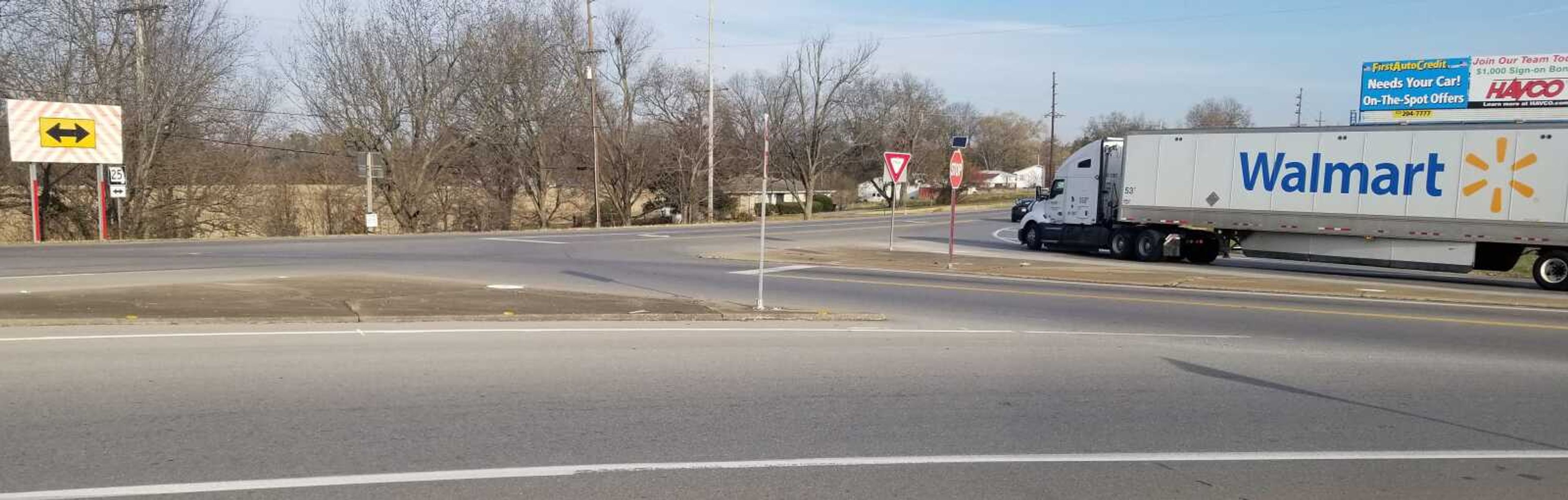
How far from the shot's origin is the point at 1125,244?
29.6 m

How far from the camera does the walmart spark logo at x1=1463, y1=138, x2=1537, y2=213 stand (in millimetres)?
21625

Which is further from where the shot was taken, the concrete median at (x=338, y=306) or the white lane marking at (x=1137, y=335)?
the white lane marking at (x=1137, y=335)

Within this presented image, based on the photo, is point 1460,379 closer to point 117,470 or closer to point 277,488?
point 277,488

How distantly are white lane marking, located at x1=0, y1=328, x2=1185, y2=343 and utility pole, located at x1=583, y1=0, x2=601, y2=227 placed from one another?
35.1 m

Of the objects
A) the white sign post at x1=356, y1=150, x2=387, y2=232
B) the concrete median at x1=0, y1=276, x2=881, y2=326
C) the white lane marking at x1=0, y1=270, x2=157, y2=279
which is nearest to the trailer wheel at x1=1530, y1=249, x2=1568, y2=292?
the concrete median at x1=0, y1=276, x2=881, y2=326

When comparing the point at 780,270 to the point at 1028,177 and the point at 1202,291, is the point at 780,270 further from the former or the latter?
the point at 1028,177

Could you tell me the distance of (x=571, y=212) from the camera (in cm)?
5862

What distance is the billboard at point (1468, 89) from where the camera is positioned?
34.1 metres

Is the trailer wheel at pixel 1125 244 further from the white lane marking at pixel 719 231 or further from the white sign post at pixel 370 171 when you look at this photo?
the white sign post at pixel 370 171

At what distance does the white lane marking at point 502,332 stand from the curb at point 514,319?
2.29 feet

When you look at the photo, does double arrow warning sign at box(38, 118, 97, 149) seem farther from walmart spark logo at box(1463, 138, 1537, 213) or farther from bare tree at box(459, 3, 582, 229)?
walmart spark logo at box(1463, 138, 1537, 213)

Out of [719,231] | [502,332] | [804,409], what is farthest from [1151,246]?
[804,409]

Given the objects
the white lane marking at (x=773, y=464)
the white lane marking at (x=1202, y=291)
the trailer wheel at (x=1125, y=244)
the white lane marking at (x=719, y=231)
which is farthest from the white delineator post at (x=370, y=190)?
the white lane marking at (x=773, y=464)

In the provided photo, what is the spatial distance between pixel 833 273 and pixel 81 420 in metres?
16.5
